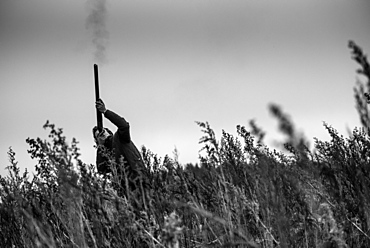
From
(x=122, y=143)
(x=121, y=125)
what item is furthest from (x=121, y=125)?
(x=122, y=143)

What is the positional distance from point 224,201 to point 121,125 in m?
3.23

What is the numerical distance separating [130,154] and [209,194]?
278 centimetres

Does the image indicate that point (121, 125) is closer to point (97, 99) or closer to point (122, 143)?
point (122, 143)

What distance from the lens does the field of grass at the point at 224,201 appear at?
1.97 meters

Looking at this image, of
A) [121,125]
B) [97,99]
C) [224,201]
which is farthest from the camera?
[97,99]

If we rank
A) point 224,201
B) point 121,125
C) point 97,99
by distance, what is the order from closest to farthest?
1. point 224,201
2. point 121,125
3. point 97,99

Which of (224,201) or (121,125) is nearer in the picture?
(224,201)

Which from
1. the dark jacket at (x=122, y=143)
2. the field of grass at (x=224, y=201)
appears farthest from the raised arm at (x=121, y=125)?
the field of grass at (x=224, y=201)

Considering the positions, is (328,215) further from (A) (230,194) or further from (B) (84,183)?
(A) (230,194)

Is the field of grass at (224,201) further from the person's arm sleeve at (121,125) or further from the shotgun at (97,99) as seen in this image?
the shotgun at (97,99)

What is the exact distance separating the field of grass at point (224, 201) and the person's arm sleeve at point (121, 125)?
189 centimetres

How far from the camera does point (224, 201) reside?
12.2 feet

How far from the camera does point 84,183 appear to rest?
266cm

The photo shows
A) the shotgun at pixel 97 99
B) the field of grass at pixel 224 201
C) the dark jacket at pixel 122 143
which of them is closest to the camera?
the field of grass at pixel 224 201
